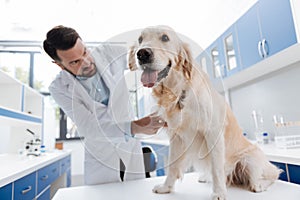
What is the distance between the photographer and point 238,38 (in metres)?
1.90

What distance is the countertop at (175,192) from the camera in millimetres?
667

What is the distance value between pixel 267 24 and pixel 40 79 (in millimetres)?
3974

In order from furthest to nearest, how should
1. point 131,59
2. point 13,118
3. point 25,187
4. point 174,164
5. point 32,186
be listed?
point 13,118 < point 32,186 < point 25,187 < point 174,164 < point 131,59

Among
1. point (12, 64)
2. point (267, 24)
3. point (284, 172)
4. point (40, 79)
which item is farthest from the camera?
point (40, 79)

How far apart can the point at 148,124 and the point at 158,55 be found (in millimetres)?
269

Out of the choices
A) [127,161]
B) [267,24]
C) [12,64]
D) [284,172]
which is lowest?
[284,172]

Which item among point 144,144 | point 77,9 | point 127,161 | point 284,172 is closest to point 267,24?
point 284,172

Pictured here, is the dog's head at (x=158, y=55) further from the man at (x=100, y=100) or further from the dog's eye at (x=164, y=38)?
the man at (x=100, y=100)

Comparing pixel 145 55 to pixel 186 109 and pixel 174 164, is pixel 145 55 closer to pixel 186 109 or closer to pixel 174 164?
pixel 186 109

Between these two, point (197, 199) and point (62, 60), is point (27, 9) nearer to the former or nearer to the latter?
point (62, 60)

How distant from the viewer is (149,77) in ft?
1.93

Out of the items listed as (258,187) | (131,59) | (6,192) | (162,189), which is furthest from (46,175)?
(258,187)

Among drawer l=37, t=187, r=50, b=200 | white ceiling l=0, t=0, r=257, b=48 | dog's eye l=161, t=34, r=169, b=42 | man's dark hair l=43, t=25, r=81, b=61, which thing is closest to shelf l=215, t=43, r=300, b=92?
white ceiling l=0, t=0, r=257, b=48

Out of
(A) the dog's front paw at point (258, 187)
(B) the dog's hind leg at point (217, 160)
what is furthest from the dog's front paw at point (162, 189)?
(A) the dog's front paw at point (258, 187)
